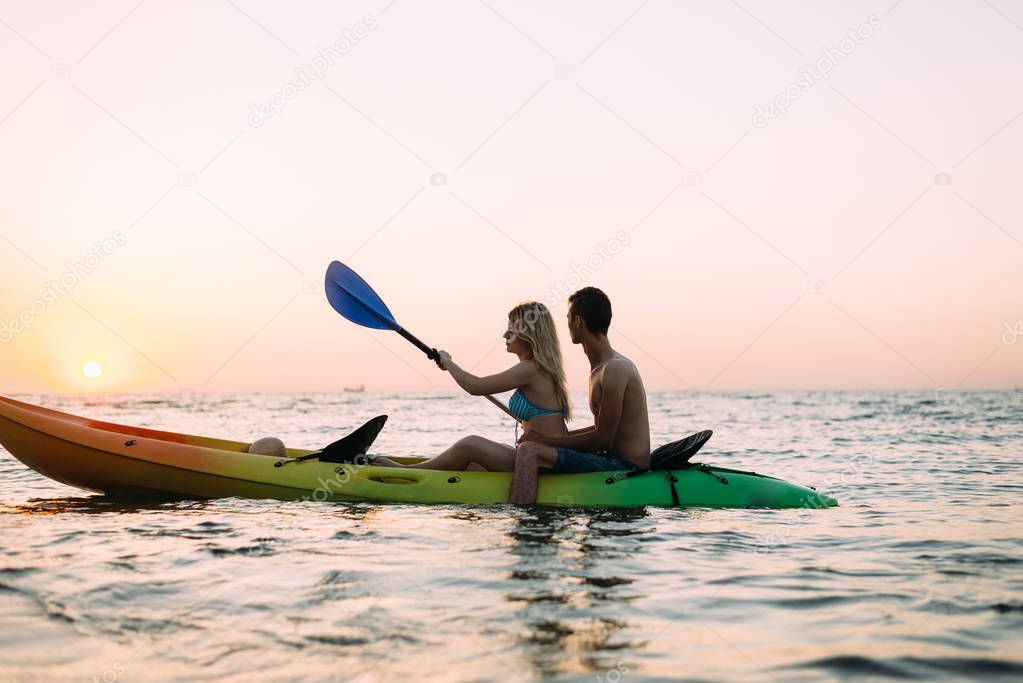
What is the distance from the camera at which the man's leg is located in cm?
555

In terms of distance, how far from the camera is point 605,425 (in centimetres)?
561

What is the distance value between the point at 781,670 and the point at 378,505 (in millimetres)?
3652

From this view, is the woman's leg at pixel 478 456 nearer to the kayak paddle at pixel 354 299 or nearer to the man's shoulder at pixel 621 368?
the man's shoulder at pixel 621 368

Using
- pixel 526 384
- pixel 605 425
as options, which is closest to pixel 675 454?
pixel 605 425

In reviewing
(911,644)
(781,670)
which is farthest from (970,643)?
(781,670)

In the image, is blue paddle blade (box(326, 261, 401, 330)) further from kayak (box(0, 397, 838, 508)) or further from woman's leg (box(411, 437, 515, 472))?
woman's leg (box(411, 437, 515, 472))

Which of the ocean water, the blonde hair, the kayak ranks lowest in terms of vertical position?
the ocean water

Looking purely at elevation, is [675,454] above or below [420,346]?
below

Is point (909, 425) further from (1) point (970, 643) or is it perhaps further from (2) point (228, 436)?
(1) point (970, 643)

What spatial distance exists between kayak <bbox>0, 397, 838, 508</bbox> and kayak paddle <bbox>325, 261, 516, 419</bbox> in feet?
3.98

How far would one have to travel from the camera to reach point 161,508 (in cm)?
579

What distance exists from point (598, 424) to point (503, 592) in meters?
2.26

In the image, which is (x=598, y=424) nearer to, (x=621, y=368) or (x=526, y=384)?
(x=621, y=368)

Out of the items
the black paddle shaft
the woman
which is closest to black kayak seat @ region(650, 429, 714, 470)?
the woman
